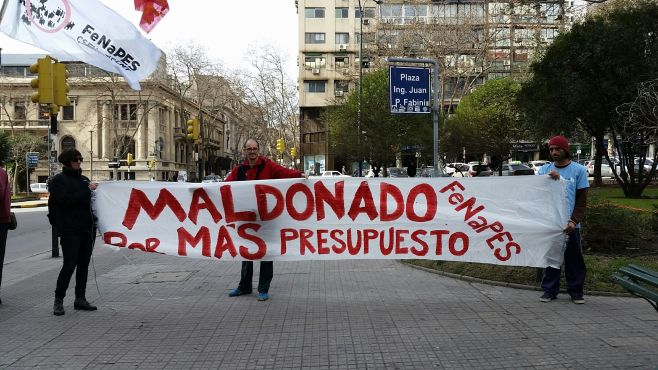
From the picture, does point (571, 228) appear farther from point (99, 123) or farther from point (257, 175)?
point (99, 123)

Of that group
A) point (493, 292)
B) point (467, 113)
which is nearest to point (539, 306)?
point (493, 292)

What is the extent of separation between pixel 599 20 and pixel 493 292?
22.9 meters

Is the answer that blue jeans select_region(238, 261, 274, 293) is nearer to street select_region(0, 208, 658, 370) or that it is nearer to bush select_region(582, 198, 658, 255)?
street select_region(0, 208, 658, 370)

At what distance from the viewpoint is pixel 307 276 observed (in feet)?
28.6

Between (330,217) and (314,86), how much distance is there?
2510 inches

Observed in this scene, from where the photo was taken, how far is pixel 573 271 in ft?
21.7

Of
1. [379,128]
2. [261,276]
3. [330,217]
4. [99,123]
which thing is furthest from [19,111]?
[330,217]

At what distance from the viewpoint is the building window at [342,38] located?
225ft

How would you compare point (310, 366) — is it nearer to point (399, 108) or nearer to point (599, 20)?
point (399, 108)

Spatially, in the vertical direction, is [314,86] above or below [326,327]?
above

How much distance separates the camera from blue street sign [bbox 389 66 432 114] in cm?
1381

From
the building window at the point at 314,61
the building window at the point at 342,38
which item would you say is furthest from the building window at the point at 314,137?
the building window at the point at 342,38

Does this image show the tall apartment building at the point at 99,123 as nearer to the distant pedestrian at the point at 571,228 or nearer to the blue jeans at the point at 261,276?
the blue jeans at the point at 261,276

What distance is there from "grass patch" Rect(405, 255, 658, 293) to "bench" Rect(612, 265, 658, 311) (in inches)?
112
